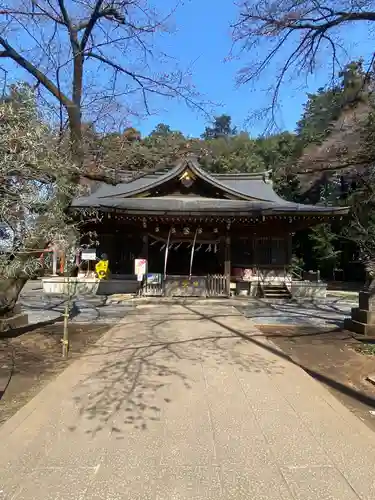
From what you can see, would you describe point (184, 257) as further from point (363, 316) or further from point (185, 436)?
point (185, 436)

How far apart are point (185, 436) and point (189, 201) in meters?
15.8

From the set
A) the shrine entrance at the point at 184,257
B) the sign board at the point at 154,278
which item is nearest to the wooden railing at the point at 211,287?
the sign board at the point at 154,278

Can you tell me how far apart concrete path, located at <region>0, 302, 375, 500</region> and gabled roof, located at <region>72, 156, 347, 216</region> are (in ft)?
34.5

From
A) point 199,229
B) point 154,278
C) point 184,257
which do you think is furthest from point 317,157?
point 184,257

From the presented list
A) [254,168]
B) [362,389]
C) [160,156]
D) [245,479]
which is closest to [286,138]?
[254,168]

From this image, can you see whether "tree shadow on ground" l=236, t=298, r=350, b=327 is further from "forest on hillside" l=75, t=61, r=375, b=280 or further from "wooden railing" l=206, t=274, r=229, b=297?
"forest on hillside" l=75, t=61, r=375, b=280

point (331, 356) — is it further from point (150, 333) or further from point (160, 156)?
point (160, 156)

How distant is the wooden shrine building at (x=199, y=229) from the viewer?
1717 cm

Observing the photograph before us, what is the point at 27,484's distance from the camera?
305 centimetres

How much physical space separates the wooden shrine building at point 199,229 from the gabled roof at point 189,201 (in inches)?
1.6

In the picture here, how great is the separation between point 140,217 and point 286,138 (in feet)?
92.2

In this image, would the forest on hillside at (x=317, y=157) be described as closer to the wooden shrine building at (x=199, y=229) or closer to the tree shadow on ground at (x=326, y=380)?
the wooden shrine building at (x=199, y=229)

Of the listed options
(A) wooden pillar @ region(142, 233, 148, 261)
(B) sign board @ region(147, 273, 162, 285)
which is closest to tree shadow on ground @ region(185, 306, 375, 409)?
(B) sign board @ region(147, 273, 162, 285)

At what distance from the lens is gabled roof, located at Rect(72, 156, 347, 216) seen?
1689 cm
